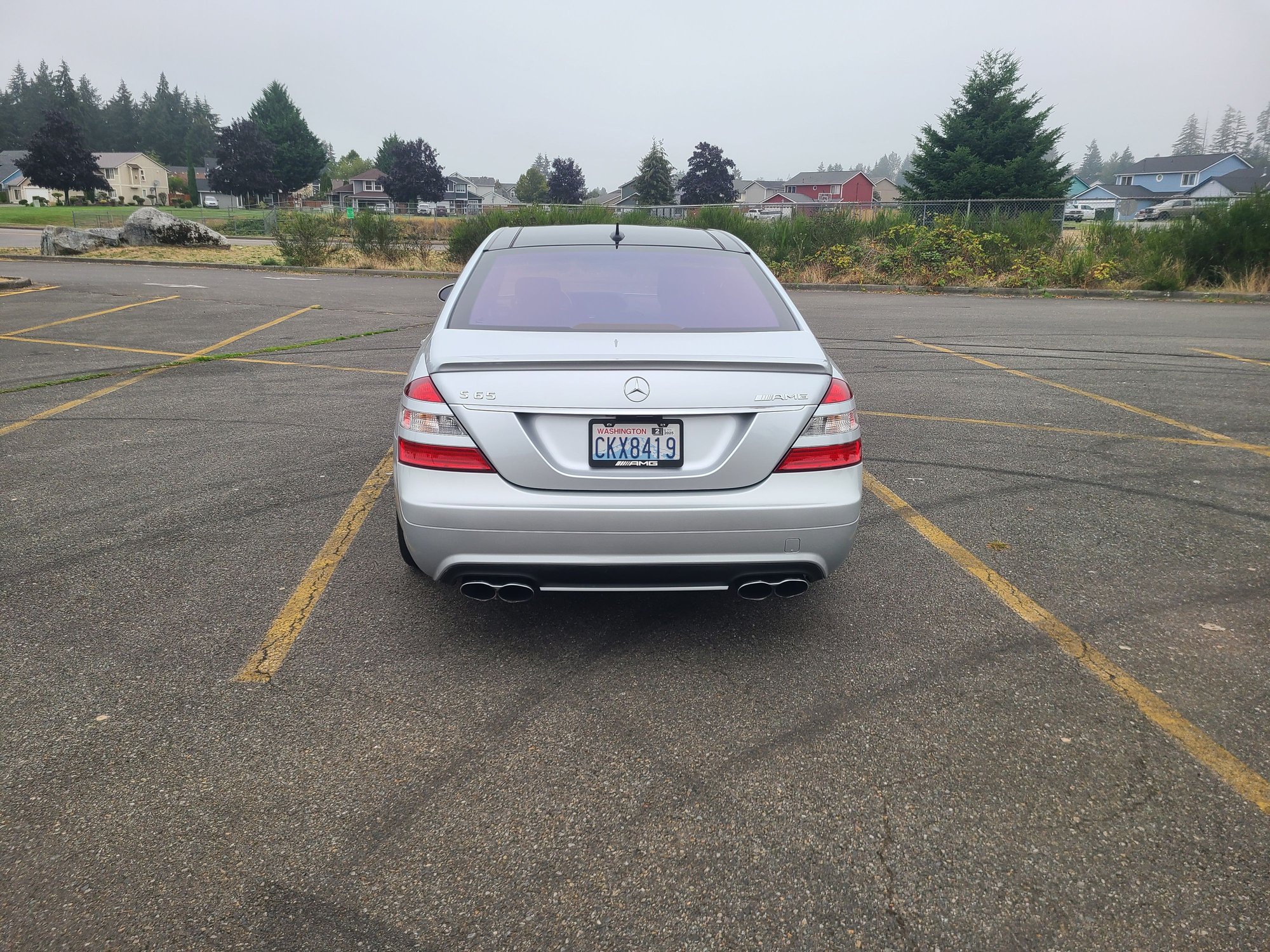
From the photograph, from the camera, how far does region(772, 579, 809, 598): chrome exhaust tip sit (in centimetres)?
336

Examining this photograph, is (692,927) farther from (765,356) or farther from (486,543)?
(765,356)

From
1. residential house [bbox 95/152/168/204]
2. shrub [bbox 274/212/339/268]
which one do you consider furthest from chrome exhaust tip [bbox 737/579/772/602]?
residential house [bbox 95/152/168/204]

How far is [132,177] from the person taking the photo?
109 m

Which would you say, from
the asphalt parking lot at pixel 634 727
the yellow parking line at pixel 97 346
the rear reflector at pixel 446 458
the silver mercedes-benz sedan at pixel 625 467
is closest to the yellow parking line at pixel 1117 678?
the asphalt parking lot at pixel 634 727

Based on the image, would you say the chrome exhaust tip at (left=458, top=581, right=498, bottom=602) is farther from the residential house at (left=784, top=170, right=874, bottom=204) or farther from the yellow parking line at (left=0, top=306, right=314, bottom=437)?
the residential house at (left=784, top=170, right=874, bottom=204)

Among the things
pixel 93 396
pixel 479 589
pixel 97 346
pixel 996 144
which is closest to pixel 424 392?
pixel 479 589

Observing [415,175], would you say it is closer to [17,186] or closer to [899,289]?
[17,186]

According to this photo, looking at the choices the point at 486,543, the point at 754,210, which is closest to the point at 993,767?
the point at 486,543

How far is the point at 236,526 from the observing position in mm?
4906

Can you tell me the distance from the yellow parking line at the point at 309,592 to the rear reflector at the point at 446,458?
977mm

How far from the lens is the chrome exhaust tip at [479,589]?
10.8ft

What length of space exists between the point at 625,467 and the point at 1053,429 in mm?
5216

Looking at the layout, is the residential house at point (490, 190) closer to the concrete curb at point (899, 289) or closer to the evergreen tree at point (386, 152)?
the evergreen tree at point (386, 152)

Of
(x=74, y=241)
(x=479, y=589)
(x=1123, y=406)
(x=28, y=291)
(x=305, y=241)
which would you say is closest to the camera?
(x=479, y=589)
